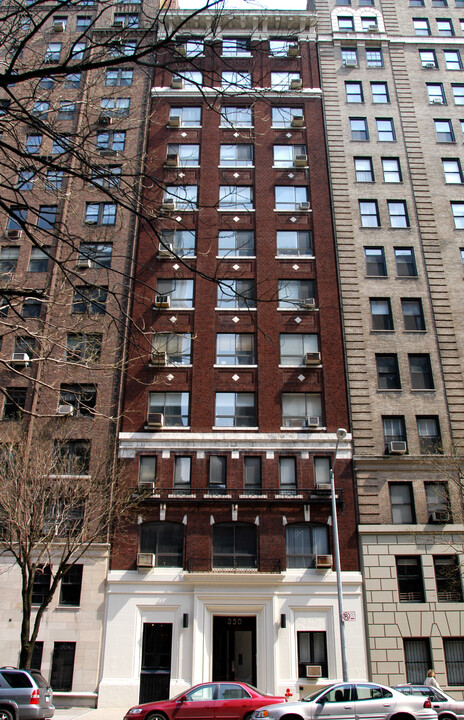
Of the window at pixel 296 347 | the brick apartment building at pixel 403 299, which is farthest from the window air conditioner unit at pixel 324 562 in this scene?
the window at pixel 296 347

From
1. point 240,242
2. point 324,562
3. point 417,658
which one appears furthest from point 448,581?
point 240,242

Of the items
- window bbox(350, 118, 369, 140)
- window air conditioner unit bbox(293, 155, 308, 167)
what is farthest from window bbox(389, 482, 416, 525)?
window bbox(350, 118, 369, 140)

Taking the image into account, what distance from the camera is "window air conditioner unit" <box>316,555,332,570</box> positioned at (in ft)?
86.8

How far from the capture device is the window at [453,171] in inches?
1423

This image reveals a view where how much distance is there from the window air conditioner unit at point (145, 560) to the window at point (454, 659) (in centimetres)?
1295

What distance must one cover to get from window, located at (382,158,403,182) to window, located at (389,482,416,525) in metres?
18.4

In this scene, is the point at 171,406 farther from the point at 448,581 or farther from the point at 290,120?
the point at 290,120

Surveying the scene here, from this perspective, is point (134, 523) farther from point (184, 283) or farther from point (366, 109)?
point (366, 109)

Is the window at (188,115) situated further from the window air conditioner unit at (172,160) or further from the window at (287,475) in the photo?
the window at (287,475)

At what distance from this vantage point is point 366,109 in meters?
38.0

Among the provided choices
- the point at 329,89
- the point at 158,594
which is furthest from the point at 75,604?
the point at 329,89

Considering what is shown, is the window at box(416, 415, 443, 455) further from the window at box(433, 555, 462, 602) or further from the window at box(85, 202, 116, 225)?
the window at box(85, 202, 116, 225)

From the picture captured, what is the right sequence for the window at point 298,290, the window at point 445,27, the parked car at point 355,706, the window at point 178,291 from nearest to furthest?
the parked car at point 355,706
the window at point 178,291
the window at point 298,290
the window at point 445,27

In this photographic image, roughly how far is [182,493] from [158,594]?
4543mm
